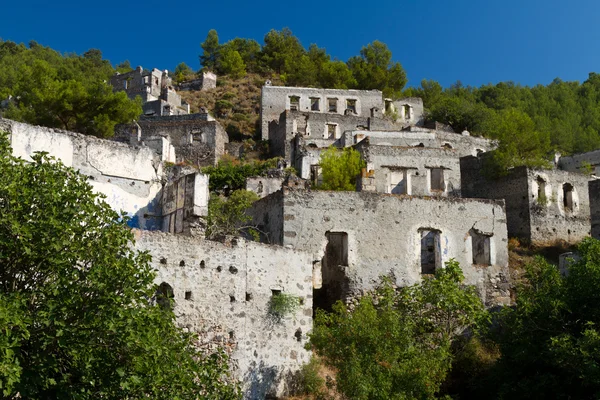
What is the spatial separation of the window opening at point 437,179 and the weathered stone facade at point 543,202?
1896 mm

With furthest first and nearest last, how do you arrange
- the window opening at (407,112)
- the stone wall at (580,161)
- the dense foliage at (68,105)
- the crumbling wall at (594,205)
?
1. the window opening at (407,112)
2. the stone wall at (580,161)
3. the dense foliage at (68,105)
4. the crumbling wall at (594,205)

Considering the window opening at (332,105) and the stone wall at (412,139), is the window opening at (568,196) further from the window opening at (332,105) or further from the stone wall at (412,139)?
the window opening at (332,105)

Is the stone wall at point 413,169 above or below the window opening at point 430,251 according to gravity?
above

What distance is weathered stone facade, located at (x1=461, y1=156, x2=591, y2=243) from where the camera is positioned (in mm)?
33219

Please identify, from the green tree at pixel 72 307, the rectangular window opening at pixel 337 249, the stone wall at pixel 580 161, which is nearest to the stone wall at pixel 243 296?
the green tree at pixel 72 307

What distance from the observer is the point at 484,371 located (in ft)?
70.2

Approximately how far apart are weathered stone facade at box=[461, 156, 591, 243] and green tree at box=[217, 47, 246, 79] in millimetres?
39729

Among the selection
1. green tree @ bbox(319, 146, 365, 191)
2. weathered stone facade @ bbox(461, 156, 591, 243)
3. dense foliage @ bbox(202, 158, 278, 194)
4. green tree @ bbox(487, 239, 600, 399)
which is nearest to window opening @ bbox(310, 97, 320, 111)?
dense foliage @ bbox(202, 158, 278, 194)

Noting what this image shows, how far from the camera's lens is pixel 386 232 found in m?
24.4

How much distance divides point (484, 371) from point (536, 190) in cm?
1454

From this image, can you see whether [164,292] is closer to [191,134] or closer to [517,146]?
[517,146]

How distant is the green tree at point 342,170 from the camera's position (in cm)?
3216

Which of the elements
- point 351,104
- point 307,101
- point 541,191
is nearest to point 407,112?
point 351,104

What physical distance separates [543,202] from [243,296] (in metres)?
19.6
